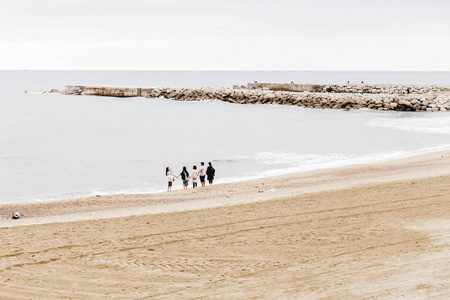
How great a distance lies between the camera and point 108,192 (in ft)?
57.6

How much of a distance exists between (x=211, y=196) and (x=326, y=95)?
51.9 meters

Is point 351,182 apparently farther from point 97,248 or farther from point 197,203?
point 97,248

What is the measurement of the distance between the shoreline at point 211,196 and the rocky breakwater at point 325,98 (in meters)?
37.1

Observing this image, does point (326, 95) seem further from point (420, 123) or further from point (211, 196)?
point (211, 196)

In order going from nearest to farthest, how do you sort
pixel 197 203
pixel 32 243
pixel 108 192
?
pixel 32 243
pixel 197 203
pixel 108 192

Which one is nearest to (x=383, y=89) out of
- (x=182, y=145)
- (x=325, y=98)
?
(x=325, y=98)

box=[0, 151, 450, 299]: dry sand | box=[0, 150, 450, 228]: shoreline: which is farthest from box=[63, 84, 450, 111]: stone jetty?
box=[0, 151, 450, 299]: dry sand

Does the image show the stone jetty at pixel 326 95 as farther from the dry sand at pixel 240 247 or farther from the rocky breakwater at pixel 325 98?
the dry sand at pixel 240 247

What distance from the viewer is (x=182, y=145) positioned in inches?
1208

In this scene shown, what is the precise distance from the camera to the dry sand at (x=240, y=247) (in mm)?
6930

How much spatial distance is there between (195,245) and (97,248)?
5.44 feet

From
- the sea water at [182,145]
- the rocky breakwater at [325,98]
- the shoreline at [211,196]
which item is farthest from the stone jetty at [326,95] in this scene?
the shoreline at [211,196]

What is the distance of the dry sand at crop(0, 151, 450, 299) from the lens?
693cm

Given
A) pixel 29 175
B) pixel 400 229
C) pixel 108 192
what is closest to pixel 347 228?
pixel 400 229
